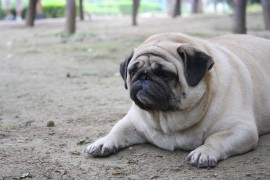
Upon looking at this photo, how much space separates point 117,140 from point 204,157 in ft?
2.69

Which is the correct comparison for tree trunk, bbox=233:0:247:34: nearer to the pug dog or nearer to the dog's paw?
the pug dog

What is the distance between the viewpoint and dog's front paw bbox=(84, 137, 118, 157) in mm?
3874

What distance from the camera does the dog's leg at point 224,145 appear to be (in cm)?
348

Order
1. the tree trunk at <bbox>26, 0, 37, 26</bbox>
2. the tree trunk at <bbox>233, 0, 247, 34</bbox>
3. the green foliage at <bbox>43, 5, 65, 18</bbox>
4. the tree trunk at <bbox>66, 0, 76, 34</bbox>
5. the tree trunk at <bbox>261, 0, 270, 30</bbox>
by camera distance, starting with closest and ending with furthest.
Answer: the tree trunk at <bbox>233, 0, 247, 34</bbox>
the tree trunk at <bbox>261, 0, 270, 30</bbox>
the tree trunk at <bbox>66, 0, 76, 34</bbox>
the tree trunk at <bbox>26, 0, 37, 26</bbox>
the green foliage at <bbox>43, 5, 65, 18</bbox>

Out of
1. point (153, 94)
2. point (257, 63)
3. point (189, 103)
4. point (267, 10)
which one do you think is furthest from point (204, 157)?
point (267, 10)

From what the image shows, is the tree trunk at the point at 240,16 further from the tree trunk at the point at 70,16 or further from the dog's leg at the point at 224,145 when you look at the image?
the dog's leg at the point at 224,145

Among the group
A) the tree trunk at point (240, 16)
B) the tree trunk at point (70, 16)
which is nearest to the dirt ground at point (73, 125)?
the tree trunk at point (240, 16)

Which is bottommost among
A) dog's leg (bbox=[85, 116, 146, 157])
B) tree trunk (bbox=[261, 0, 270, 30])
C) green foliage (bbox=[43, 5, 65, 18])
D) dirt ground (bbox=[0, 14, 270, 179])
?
green foliage (bbox=[43, 5, 65, 18])

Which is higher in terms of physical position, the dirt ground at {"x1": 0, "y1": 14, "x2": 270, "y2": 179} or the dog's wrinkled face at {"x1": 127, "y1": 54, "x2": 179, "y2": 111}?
the dog's wrinkled face at {"x1": 127, "y1": 54, "x2": 179, "y2": 111}

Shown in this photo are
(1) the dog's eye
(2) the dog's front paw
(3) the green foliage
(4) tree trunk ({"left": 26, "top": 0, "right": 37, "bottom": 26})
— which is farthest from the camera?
(3) the green foliage

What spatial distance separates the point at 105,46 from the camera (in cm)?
1088

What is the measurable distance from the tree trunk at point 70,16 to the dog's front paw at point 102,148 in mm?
9778

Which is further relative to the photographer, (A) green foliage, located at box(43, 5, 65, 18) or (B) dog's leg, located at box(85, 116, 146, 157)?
(A) green foliage, located at box(43, 5, 65, 18)

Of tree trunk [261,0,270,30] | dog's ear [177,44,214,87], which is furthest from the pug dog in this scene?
tree trunk [261,0,270,30]
